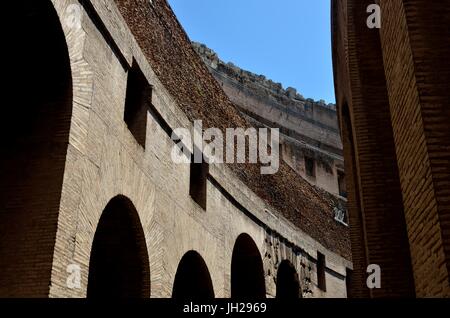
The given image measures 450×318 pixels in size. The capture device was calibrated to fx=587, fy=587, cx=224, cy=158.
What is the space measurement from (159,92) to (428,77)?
5.04 m

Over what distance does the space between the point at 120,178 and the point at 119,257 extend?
1114 millimetres

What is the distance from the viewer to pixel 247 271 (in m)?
12.1

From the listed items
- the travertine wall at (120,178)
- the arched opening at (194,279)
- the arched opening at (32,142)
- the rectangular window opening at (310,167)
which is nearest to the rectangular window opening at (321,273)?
the travertine wall at (120,178)

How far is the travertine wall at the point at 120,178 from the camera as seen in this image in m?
5.35

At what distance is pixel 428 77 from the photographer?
335 cm

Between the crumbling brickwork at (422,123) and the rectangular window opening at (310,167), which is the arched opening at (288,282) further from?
the rectangular window opening at (310,167)

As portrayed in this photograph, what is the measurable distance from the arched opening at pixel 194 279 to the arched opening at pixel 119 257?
2.12 meters

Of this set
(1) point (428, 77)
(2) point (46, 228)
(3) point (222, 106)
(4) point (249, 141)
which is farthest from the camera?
(4) point (249, 141)

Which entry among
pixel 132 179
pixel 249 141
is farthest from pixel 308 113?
pixel 132 179

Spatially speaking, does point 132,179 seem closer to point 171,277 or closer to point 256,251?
point 171,277

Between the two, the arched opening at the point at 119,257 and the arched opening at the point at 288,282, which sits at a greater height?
the arched opening at the point at 288,282

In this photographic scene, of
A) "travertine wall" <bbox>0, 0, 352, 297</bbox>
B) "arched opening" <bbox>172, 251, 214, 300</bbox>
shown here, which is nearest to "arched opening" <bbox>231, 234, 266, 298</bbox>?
"travertine wall" <bbox>0, 0, 352, 297</bbox>

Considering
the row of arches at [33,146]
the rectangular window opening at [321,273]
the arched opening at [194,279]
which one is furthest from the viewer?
the rectangular window opening at [321,273]

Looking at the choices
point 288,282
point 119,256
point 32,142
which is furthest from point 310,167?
point 32,142
